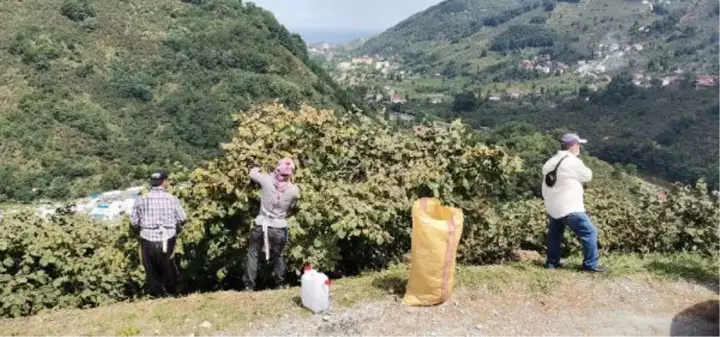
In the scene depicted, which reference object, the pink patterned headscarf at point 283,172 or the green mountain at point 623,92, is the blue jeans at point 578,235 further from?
the green mountain at point 623,92

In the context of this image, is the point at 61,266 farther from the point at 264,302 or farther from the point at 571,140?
the point at 571,140

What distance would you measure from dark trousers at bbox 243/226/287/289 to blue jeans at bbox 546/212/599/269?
9.60 feet

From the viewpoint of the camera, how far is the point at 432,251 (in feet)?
17.8

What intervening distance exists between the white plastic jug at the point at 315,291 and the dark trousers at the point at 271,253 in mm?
527

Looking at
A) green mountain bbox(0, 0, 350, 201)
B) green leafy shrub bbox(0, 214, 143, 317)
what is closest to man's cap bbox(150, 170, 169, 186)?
green leafy shrub bbox(0, 214, 143, 317)

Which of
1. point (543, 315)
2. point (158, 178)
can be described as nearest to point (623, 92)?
point (543, 315)

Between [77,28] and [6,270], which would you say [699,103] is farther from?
[6,270]

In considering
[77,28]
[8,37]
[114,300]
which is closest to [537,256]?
[114,300]

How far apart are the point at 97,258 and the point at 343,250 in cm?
277

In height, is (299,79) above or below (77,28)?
below

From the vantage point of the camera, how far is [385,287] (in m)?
6.22

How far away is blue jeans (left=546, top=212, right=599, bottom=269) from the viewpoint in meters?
6.18

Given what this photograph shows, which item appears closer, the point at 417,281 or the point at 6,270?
the point at 417,281

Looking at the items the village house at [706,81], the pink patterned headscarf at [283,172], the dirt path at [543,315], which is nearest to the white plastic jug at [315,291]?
the dirt path at [543,315]
